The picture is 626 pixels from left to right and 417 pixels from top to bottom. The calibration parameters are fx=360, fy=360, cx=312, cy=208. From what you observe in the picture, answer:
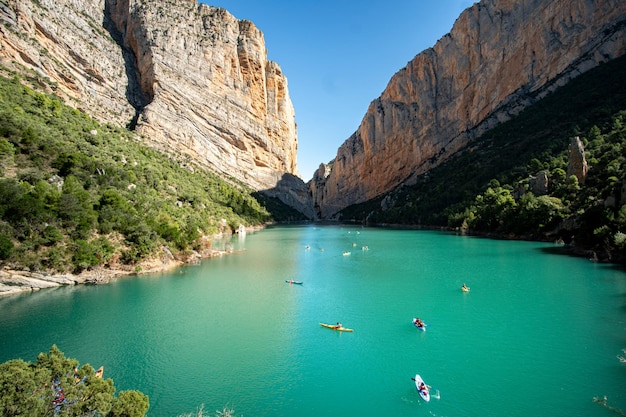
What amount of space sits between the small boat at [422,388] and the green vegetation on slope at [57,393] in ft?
21.3

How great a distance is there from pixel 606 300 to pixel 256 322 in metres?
15.7

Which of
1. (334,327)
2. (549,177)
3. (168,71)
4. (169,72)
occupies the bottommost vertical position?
(334,327)

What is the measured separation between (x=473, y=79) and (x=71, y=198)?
81089mm

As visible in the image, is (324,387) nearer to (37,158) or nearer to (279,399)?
(279,399)

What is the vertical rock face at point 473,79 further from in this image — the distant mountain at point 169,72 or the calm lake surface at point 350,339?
the calm lake surface at point 350,339

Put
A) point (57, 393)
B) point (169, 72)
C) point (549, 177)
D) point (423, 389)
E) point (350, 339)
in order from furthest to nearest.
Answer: point (169, 72) → point (549, 177) → point (350, 339) → point (423, 389) → point (57, 393)

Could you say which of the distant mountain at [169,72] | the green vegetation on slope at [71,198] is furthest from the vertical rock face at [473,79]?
the green vegetation on slope at [71,198]

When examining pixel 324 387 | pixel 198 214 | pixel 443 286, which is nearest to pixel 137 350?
pixel 324 387

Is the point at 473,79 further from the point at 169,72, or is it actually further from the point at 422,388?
the point at 422,388

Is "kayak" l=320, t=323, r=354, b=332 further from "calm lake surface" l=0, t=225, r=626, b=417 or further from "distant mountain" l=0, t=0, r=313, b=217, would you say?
"distant mountain" l=0, t=0, r=313, b=217

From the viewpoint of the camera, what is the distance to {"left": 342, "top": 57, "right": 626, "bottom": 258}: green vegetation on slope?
28719 millimetres

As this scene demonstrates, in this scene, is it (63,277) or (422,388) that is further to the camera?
(63,277)

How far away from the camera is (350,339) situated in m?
13.3

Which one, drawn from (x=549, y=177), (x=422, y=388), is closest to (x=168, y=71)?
(x=549, y=177)
